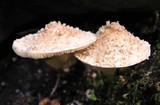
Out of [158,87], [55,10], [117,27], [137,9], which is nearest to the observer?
[158,87]

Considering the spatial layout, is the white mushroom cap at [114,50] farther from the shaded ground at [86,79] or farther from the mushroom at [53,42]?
the shaded ground at [86,79]

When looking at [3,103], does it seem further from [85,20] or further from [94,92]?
[85,20]

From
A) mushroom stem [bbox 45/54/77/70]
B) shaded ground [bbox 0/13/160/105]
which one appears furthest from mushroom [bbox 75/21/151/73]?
mushroom stem [bbox 45/54/77/70]

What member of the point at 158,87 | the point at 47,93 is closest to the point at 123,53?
the point at 158,87

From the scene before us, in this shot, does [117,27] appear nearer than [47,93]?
Yes

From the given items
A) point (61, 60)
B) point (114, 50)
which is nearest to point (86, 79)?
point (61, 60)
